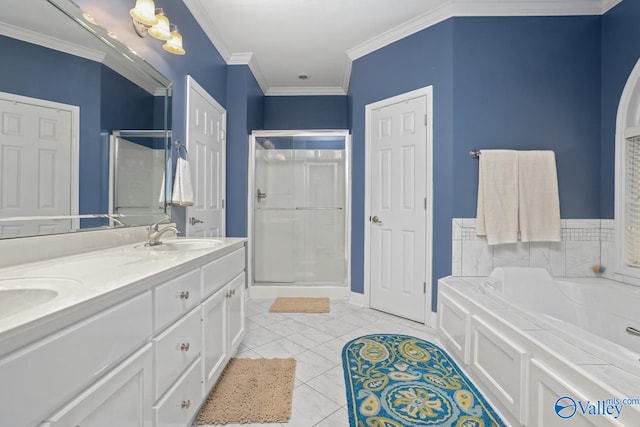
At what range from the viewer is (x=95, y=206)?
1.35 metres

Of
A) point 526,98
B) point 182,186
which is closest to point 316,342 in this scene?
point 182,186

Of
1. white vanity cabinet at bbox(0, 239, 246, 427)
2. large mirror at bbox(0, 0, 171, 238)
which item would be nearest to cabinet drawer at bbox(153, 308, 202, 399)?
white vanity cabinet at bbox(0, 239, 246, 427)

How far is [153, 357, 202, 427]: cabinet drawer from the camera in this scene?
103cm

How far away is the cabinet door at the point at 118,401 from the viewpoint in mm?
666

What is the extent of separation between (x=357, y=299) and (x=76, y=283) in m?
2.59

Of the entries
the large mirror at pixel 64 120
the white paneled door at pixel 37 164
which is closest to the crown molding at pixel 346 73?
Result: the large mirror at pixel 64 120

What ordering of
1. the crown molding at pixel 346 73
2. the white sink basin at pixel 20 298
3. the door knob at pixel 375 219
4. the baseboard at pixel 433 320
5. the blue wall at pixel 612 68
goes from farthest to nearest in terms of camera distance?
the crown molding at pixel 346 73 < the door knob at pixel 375 219 < the baseboard at pixel 433 320 < the blue wall at pixel 612 68 < the white sink basin at pixel 20 298

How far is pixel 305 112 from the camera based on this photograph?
424cm

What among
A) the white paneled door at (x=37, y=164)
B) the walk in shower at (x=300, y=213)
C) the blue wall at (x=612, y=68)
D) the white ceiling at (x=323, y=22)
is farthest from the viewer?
the walk in shower at (x=300, y=213)

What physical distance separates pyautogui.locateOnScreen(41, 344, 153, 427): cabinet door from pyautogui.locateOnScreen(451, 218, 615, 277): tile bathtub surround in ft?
7.24

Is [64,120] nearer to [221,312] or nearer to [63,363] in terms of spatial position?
[63,363]

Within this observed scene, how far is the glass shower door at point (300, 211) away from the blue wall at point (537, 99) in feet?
4.70

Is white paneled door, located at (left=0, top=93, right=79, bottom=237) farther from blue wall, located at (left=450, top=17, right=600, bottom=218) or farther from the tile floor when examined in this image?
blue wall, located at (left=450, top=17, right=600, bottom=218)

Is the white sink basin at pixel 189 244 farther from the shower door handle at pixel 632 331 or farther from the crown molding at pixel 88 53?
the shower door handle at pixel 632 331
